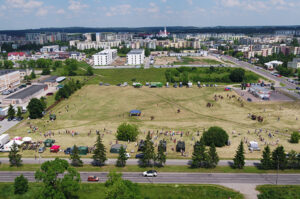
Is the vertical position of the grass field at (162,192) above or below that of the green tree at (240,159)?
below

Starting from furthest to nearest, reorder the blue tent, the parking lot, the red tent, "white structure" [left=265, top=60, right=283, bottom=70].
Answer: "white structure" [left=265, top=60, right=283, bottom=70] < the parking lot < the blue tent < the red tent

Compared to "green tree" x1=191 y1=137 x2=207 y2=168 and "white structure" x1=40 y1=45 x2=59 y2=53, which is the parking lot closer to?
"green tree" x1=191 y1=137 x2=207 y2=168

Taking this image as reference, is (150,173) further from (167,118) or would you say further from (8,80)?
(8,80)

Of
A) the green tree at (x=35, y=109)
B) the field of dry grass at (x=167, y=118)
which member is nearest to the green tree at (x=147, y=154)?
the field of dry grass at (x=167, y=118)

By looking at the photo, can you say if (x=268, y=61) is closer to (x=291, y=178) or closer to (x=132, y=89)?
(x=132, y=89)

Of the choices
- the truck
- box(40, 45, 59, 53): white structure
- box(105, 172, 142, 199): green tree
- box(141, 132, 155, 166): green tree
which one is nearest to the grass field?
box(105, 172, 142, 199): green tree

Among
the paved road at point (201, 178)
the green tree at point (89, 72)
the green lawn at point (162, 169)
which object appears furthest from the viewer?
the green tree at point (89, 72)

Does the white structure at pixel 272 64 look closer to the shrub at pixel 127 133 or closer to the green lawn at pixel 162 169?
the green lawn at pixel 162 169
